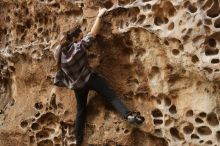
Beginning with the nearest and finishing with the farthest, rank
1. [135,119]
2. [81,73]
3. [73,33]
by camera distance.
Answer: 1. [135,119]
2. [81,73]
3. [73,33]

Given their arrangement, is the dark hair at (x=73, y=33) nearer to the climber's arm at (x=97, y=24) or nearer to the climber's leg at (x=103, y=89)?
the climber's arm at (x=97, y=24)

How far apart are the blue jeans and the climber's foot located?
2.1 inches

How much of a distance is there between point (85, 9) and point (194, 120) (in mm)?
1284

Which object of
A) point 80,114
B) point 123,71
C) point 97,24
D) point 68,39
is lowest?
point 80,114

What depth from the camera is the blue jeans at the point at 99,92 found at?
420 centimetres

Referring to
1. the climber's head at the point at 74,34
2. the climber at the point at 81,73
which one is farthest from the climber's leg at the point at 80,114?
the climber's head at the point at 74,34

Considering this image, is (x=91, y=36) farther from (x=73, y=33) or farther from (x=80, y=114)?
(x=80, y=114)

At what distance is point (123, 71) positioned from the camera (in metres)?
4.34

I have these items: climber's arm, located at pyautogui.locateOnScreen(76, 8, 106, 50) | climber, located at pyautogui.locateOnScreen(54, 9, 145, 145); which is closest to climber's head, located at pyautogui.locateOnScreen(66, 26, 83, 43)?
climber, located at pyautogui.locateOnScreen(54, 9, 145, 145)

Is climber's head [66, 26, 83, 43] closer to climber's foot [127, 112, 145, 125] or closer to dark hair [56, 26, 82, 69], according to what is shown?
dark hair [56, 26, 82, 69]

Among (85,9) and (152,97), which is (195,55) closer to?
(152,97)

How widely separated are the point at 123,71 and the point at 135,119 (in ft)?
1.49

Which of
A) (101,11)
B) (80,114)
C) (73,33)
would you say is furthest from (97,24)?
(80,114)

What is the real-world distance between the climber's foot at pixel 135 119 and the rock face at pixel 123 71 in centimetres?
5
